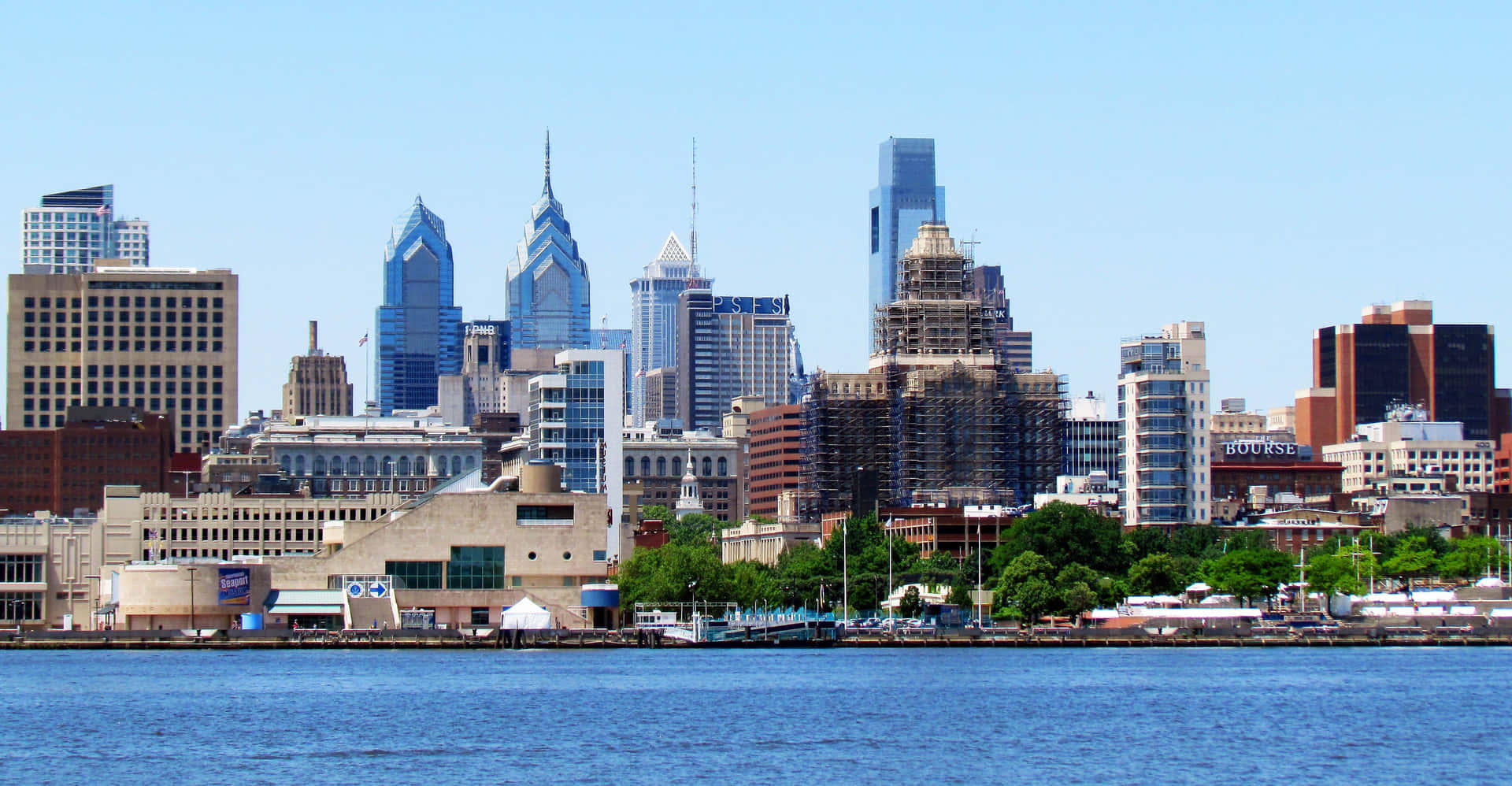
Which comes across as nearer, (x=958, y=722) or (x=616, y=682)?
(x=958, y=722)

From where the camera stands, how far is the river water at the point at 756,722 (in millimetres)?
108688

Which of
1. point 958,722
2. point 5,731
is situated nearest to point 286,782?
point 5,731

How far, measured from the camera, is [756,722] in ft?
428

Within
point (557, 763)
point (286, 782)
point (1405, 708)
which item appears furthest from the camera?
point (1405, 708)

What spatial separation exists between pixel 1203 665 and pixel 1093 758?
7142cm

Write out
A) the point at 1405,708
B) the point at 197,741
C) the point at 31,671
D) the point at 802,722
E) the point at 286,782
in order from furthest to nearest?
the point at 31,671, the point at 1405,708, the point at 802,722, the point at 197,741, the point at 286,782

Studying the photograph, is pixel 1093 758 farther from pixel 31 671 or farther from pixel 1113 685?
pixel 31 671

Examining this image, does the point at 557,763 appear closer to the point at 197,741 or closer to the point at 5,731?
the point at 197,741

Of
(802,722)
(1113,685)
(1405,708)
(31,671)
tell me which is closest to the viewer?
(802,722)

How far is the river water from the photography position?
4279 inches

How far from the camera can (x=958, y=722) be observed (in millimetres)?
130500

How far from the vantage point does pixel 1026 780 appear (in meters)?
105

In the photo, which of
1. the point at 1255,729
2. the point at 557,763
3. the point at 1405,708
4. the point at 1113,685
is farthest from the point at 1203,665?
the point at 557,763

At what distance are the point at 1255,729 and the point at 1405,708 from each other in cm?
1697
